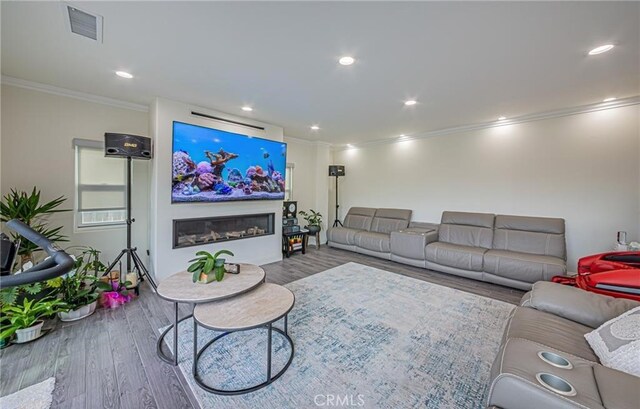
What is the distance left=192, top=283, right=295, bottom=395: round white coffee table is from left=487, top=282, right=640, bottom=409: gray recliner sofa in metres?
1.28

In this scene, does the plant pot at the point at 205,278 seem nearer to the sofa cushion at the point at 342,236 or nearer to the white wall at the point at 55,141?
the white wall at the point at 55,141

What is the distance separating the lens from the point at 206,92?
3086 mm

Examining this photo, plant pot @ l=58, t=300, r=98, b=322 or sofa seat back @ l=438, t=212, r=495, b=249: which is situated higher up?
sofa seat back @ l=438, t=212, r=495, b=249

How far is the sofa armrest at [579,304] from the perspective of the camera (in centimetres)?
164

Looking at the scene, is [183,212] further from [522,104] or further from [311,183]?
[522,104]

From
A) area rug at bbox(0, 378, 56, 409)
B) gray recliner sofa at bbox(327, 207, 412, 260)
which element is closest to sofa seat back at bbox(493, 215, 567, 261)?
gray recliner sofa at bbox(327, 207, 412, 260)

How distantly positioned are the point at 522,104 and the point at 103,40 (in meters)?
4.68

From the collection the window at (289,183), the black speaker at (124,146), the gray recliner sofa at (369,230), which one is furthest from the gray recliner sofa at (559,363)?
the window at (289,183)

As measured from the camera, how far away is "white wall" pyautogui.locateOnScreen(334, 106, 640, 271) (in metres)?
3.30

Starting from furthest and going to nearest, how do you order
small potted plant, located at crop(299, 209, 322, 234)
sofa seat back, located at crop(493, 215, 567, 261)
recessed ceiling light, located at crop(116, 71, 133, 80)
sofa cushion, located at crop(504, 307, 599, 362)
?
small potted plant, located at crop(299, 209, 322, 234)
sofa seat back, located at crop(493, 215, 567, 261)
recessed ceiling light, located at crop(116, 71, 133, 80)
sofa cushion, located at crop(504, 307, 599, 362)

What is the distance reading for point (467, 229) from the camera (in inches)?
172

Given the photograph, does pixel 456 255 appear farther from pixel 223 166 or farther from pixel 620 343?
pixel 223 166

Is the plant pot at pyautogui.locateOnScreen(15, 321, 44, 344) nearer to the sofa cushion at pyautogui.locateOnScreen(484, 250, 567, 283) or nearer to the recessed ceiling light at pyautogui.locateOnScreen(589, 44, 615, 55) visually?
the sofa cushion at pyautogui.locateOnScreen(484, 250, 567, 283)

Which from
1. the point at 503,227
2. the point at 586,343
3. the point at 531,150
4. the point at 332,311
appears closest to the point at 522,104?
the point at 531,150
